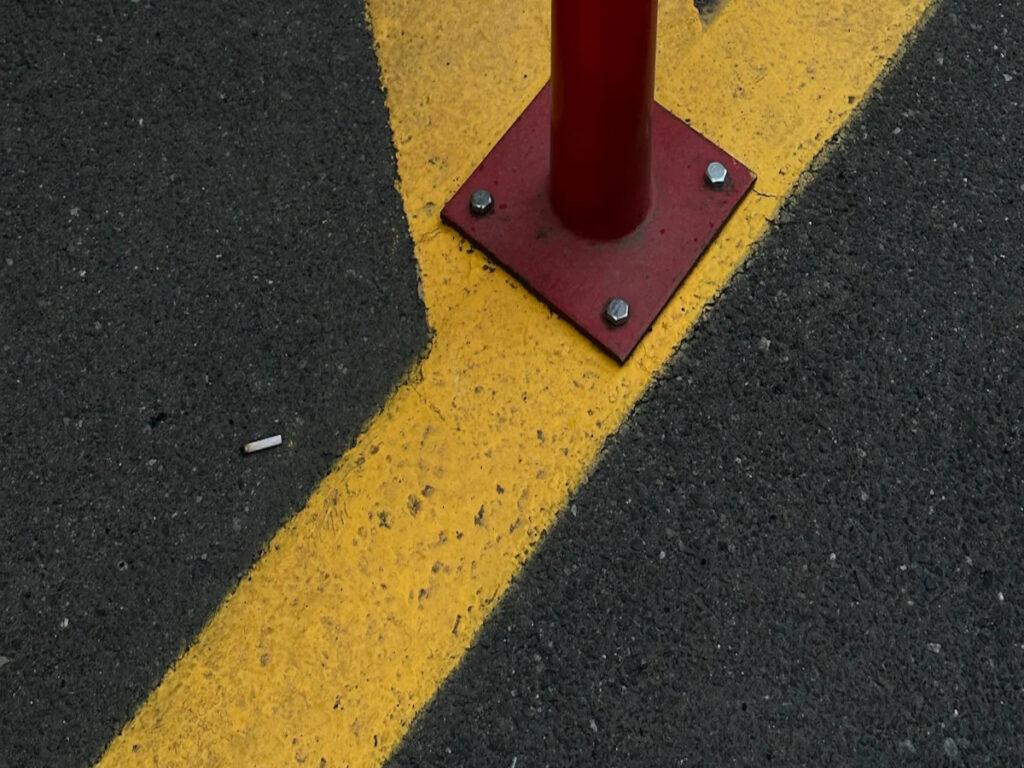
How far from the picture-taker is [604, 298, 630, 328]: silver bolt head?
1648mm

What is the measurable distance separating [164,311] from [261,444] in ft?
1.02

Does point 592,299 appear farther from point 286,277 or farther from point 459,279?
point 286,277

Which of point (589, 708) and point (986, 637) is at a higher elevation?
point (986, 637)

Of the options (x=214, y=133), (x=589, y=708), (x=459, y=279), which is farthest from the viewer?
(x=214, y=133)

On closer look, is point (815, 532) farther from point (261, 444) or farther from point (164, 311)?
point (164, 311)

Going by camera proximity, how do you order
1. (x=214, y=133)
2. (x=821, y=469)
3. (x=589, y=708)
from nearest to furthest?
(x=589, y=708) → (x=821, y=469) → (x=214, y=133)

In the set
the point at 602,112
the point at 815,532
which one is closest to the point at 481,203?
the point at 602,112


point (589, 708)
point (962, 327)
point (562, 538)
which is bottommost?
point (589, 708)

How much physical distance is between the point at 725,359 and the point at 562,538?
417mm

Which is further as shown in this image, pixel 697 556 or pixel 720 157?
pixel 720 157

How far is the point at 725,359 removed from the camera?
168 centimetres

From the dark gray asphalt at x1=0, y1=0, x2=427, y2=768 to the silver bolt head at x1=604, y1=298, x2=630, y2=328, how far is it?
1.04ft

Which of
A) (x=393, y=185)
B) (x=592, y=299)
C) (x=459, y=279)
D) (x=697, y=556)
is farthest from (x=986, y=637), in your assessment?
(x=393, y=185)

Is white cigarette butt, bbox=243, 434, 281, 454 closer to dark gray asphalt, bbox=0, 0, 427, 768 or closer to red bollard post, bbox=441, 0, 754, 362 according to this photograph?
dark gray asphalt, bbox=0, 0, 427, 768
